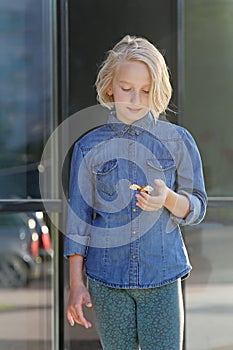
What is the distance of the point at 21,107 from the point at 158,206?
173 centimetres

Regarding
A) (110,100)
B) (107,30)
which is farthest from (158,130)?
(107,30)

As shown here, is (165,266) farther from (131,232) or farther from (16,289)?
(16,289)

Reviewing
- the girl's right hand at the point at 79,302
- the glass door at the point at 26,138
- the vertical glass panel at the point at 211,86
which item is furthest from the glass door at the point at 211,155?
the girl's right hand at the point at 79,302

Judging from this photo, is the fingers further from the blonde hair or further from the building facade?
the building facade

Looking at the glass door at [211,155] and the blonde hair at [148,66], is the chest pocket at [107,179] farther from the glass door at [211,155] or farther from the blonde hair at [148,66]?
the glass door at [211,155]

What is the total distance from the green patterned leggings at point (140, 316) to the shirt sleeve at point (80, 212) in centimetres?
14

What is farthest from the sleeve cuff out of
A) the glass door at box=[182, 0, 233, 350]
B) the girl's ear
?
the glass door at box=[182, 0, 233, 350]

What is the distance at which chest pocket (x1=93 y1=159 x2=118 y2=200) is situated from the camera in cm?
264

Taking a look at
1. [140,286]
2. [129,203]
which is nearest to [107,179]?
[129,203]

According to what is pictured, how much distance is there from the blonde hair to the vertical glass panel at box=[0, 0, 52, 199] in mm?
1402

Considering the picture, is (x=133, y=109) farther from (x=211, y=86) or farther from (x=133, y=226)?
(x=211, y=86)

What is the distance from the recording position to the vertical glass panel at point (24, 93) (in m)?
4.05

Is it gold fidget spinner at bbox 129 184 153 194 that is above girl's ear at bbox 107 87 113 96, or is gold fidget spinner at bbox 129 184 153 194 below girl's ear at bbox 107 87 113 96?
below

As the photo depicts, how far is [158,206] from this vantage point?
251cm
